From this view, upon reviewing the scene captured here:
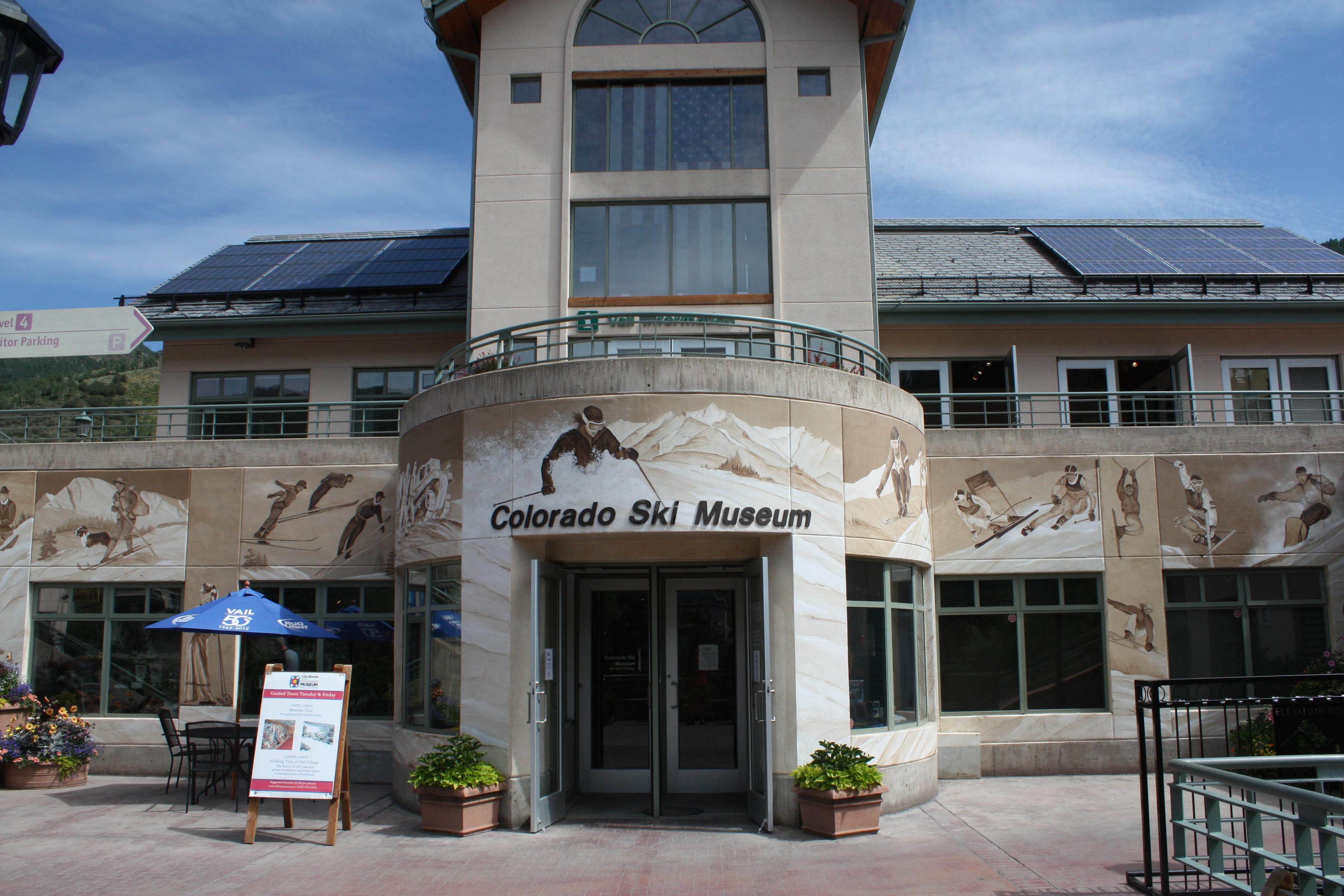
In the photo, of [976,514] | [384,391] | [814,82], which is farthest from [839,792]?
[384,391]

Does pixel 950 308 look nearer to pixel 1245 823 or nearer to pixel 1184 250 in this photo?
pixel 1184 250

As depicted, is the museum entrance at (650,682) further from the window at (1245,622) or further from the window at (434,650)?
the window at (1245,622)

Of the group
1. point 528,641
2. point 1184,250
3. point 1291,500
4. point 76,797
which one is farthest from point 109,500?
point 1184,250

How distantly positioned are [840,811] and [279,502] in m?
10.4

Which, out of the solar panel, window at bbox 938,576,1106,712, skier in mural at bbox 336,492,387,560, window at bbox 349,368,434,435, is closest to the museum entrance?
window at bbox 938,576,1106,712

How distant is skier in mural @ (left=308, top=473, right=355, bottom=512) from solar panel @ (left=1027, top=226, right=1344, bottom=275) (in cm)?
1481

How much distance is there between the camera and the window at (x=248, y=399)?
20.6 m

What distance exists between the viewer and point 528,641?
12031 mm

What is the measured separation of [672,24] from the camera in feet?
62.0

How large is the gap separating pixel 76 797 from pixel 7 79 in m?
12.1

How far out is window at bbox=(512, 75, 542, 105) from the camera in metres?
18.8

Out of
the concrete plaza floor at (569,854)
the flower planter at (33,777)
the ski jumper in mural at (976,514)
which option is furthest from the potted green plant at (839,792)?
the flower planter at (33,777)

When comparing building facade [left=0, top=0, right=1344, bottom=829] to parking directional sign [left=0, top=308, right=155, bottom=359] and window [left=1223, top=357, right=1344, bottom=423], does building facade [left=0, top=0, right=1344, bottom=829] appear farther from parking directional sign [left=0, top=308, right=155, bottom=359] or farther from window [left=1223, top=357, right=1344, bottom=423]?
parking directional sign [left=0, top=308, right=155, bottom=359]

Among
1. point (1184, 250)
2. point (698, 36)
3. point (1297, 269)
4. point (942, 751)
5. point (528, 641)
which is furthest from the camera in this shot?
point (1184, 250)
